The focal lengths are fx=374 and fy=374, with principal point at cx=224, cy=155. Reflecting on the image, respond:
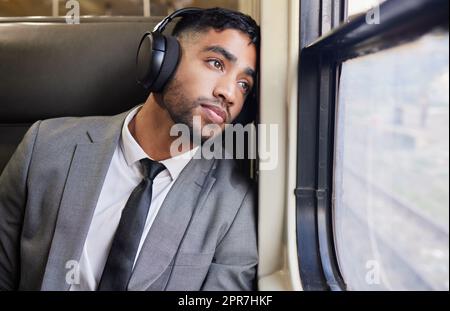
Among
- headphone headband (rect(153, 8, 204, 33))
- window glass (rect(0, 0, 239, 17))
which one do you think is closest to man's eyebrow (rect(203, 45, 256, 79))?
headphone headband (rect(153, 8, 204, 33))

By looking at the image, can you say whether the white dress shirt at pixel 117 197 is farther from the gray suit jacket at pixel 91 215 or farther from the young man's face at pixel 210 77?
the young man's face at pixel 210 77

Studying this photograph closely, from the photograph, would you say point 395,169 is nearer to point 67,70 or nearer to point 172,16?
point 172,16

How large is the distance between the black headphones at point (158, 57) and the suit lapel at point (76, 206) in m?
0.18

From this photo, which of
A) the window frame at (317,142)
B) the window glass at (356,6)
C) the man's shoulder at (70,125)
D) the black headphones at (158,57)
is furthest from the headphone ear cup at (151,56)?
the window glass at (356,6)

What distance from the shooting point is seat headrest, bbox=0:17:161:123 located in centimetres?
111

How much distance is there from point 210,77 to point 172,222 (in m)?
0.36

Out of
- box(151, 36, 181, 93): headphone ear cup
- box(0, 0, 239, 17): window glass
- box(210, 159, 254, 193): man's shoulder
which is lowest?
box(210, 159, 254, 193): man's shoulder

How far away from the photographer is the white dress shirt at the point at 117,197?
2.91ft

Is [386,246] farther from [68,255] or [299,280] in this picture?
[68,255]

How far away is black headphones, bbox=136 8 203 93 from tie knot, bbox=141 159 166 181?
18cm

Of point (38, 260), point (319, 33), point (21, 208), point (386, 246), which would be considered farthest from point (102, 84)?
point (386, 246)

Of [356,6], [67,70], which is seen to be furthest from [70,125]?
[356,6]

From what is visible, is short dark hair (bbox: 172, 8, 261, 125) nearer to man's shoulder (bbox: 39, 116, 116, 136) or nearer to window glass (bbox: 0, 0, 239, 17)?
man's shoulder (bbox: 39, 116, 116, 136)

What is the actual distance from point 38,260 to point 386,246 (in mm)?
799
